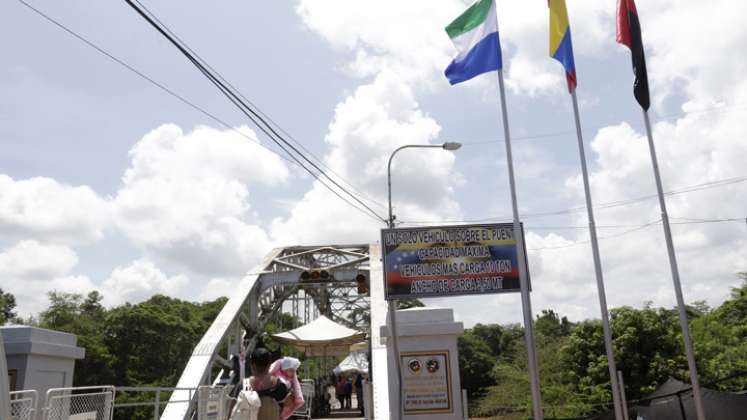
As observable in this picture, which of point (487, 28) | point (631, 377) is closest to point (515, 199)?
point (487, 28)

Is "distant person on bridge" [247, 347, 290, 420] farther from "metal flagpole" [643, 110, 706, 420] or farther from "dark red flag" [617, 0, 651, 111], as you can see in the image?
"dark red flag" [617, 0, 651, 111]

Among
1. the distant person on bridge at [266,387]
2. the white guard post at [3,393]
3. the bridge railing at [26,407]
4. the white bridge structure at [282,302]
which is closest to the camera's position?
the white guard post at [3,393]

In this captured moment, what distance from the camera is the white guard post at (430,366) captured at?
1192 centimetres

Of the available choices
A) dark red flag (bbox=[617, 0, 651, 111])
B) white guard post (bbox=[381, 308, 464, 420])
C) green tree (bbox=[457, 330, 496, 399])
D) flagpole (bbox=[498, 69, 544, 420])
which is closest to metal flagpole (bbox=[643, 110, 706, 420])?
dark red flag (bbox=[617, 0, 651, 111])

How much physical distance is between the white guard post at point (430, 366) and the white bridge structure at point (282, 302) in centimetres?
314

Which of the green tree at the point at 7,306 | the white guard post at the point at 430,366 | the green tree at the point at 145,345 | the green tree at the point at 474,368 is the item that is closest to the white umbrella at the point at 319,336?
the white guard post at the point at 430,366

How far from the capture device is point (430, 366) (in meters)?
12.2

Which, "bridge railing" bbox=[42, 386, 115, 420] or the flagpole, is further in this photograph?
the flagpole

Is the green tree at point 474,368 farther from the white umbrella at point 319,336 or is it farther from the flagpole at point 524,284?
the flagpole at point 524,284

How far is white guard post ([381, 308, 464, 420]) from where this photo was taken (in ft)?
39.1

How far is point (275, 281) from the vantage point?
110ft

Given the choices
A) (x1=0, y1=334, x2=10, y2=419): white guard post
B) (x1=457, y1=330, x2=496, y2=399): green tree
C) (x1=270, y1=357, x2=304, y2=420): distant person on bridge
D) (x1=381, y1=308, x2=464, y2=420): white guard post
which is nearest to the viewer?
(x1=0, y1=334, x2=10, y2=419): white guard post

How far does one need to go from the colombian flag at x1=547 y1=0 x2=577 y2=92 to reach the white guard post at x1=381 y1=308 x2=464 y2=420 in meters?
5.55

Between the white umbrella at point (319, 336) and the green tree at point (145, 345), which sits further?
the green tree at point (145, 345)
